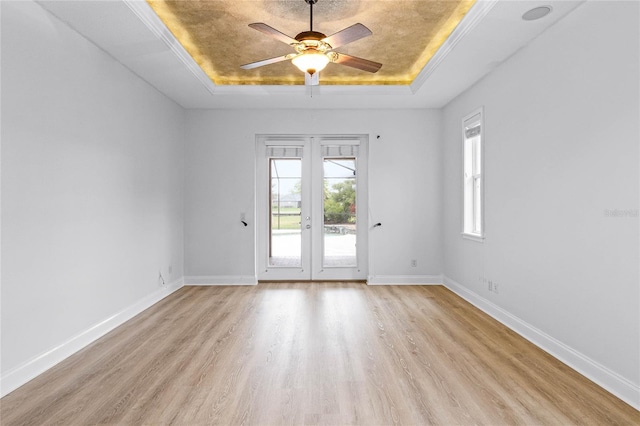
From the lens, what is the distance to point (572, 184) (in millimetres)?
2951

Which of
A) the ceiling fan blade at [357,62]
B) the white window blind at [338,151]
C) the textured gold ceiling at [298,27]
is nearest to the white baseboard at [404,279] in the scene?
the white window blind at [338,151]

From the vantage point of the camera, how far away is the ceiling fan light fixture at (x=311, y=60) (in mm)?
3006

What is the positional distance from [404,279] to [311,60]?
13.0 feet

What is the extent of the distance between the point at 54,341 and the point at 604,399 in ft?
13.4

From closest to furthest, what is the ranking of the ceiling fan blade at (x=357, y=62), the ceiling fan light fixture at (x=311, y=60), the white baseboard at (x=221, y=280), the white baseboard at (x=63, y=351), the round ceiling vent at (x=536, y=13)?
the white baseboard at (x=63, y=351) < the round ceiling vent at (x=536, y=13) < the ceiling fan light fixture at (x=311, y=60) < the ceiling fan blade at (x=357, y=62) < the white baseboard at (x=221, y=280)

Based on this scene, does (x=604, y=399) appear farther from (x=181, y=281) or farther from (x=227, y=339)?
(x=181, y=281)

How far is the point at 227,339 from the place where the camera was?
3498mm

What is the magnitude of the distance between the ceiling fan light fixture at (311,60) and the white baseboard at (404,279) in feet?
12.1

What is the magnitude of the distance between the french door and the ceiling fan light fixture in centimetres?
294

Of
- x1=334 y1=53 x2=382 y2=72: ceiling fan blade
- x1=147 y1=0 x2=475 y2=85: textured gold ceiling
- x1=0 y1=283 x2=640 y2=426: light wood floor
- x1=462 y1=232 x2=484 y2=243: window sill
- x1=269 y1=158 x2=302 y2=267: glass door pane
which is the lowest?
x1=0 y1=283 x2=640 y2=426: light wood floor

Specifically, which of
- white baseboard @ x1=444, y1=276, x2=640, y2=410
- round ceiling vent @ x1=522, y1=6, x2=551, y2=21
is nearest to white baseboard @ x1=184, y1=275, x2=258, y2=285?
white baseboard @ x1=444, y1=276, x2=640, y2=410

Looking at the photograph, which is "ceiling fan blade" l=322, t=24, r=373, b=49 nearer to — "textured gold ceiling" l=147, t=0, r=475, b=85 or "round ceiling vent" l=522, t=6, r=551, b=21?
"textured gold ceiling" l=147, t=0, r=475, b=85

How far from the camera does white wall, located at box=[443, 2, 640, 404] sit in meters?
2.46

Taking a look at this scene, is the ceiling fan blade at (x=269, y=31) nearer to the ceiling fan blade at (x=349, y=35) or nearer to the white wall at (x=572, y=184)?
the ceiling fan blade at (x=349, y=35)
